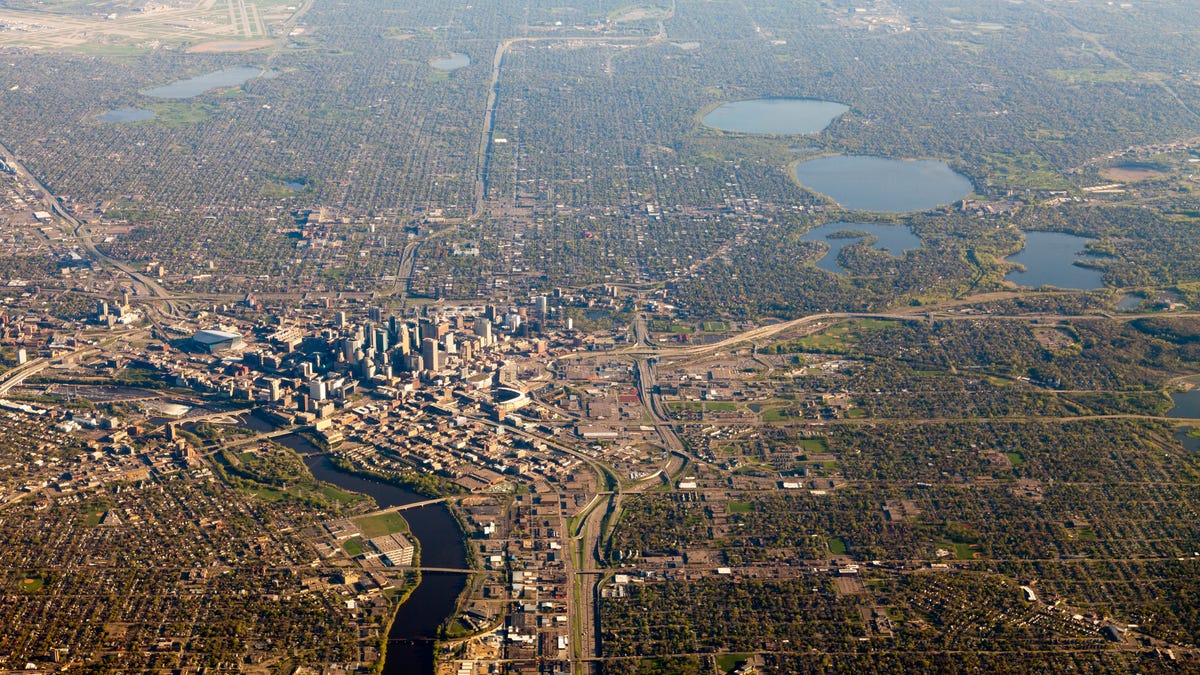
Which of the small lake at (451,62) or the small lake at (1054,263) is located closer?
the small lake at (1054,263)

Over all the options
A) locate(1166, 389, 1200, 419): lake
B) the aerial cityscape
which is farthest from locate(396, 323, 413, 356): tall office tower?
locate(1166, 389, 1200, 419): lake

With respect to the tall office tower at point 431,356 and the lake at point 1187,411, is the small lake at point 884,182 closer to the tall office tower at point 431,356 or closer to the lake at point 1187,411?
the lake at point 1187,411

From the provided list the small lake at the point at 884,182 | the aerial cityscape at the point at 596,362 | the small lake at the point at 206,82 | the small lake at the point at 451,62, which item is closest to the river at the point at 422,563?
the aerial cityscape at the point at 596,362

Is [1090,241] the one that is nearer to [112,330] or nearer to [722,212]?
[722,212]

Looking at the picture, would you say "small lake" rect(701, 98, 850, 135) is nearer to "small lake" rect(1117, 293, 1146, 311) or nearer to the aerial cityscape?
the aerial cityscape

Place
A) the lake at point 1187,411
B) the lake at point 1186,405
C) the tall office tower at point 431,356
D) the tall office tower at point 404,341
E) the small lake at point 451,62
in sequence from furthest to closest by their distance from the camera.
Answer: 1. the small lake at point 451,62
2. the tall office tower at point 404,341
3. the tall office tower at point 431,356
4. the lake at point 1186,405
5. the lake at point 1187,411

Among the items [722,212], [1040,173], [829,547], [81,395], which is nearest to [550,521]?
[829,547]
